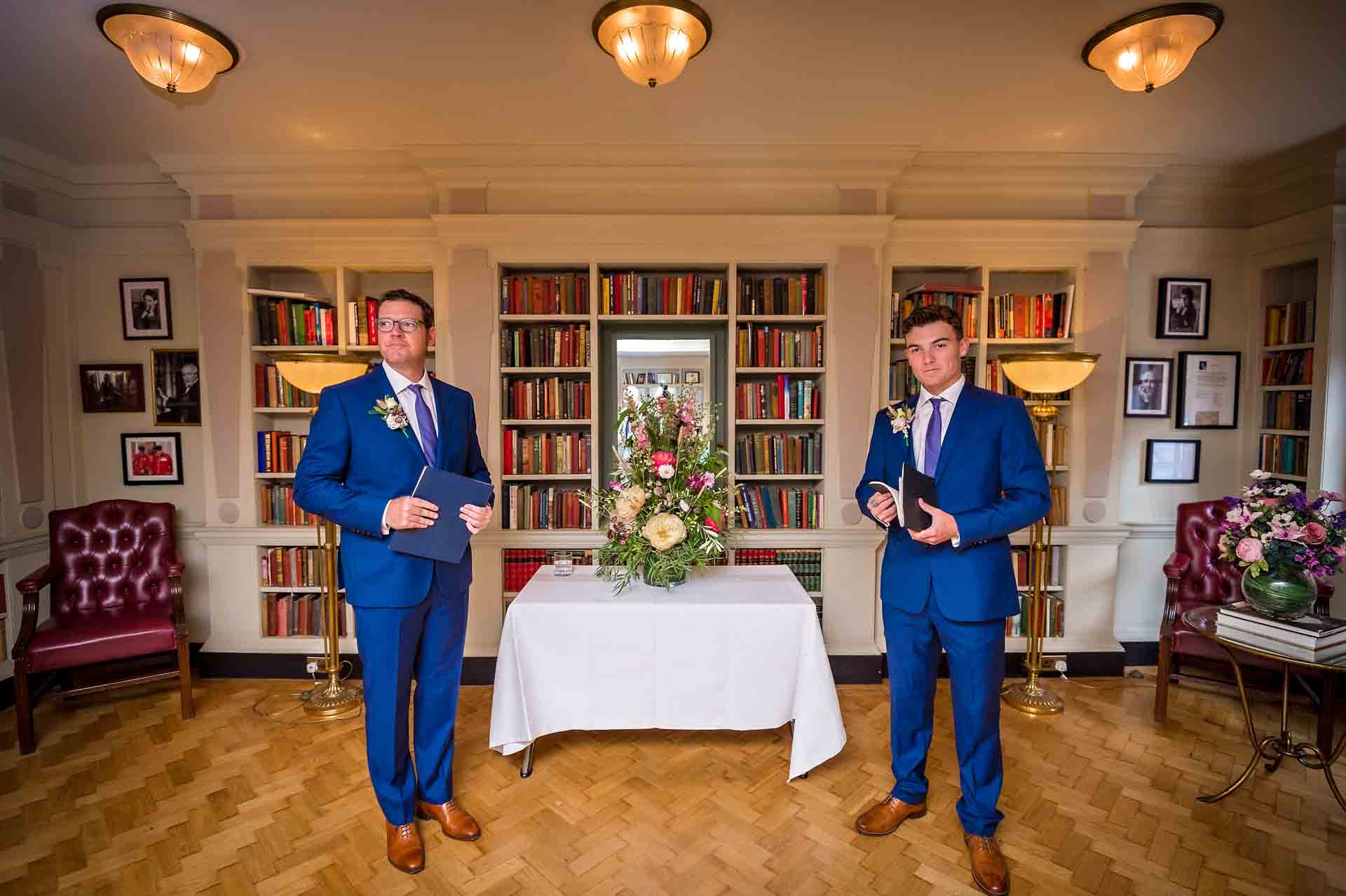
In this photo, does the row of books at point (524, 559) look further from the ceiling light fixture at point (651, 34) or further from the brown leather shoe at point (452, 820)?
the ceiling light fixture at point (651, 34)

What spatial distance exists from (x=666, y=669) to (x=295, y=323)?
304 centimetres

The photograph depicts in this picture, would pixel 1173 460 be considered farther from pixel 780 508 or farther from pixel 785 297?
pixel 785 297

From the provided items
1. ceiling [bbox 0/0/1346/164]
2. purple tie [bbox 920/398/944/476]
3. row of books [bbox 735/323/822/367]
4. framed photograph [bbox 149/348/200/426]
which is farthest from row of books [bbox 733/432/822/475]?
framed photograph [bbox 149/348/200/426]

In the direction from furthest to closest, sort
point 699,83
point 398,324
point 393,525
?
point 699,83 < point 398,324 < point 393,525

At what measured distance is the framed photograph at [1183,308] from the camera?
388 centimetres

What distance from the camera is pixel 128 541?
11.5 ft

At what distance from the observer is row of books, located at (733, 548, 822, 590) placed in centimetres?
373

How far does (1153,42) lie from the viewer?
2.34m

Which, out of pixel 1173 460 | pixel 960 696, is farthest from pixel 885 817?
pixel 1173 460

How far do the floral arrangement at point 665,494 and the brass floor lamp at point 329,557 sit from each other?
5.00ft

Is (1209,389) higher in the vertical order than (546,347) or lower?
lower

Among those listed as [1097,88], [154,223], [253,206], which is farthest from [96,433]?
[1097,88]

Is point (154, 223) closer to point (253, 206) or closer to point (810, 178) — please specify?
point (253, 206)

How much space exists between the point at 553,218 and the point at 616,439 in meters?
1.34
